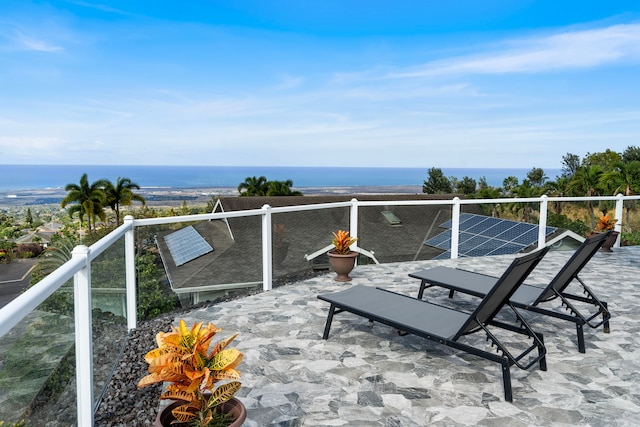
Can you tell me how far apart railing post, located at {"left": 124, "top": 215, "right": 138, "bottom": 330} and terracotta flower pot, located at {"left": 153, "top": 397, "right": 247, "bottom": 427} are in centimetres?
257

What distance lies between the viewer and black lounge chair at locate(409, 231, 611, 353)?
4477mm

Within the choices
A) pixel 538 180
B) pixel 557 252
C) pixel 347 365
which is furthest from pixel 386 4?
pixel 538 180

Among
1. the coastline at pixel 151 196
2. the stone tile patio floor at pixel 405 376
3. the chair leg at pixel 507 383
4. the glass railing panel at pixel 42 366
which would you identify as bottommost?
the coastline at pixel 151 196

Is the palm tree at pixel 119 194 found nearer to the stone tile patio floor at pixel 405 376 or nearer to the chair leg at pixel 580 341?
the stone tile patio floor at pixel 405 376

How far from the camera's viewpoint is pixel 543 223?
9.41 meters

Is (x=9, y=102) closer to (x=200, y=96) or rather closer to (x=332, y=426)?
(x=200, y=96)

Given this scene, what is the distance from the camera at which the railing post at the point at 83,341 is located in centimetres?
276

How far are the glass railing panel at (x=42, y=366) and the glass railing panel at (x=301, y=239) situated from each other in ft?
14.2

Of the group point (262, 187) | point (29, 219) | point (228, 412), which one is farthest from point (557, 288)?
point (262, 187)

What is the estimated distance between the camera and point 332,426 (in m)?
3.11

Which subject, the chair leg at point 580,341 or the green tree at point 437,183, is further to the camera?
the green tree at point 437,183

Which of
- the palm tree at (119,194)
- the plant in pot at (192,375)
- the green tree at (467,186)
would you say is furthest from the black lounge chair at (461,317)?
the green tree at (467,186)

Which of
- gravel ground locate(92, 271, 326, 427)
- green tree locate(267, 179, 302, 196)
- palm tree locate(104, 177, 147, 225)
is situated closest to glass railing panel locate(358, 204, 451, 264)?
gravel ground locate(92, 271, 326, 427)

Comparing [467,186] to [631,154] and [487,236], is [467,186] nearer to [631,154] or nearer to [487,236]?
[631,154]
